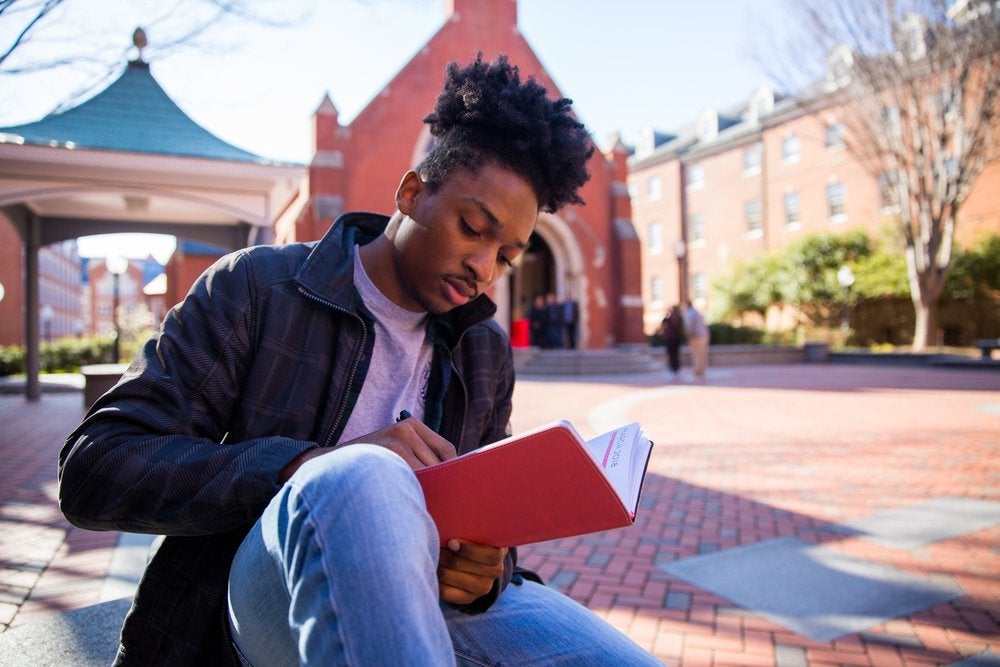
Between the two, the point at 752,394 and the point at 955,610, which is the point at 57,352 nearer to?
the point at 752,394

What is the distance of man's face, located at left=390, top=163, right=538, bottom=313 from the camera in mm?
1623

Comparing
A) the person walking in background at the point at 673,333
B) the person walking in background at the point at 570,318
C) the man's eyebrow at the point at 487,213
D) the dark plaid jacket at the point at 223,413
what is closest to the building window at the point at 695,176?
the person walking in background at the point at 570,318

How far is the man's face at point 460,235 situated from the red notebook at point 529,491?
2.23ft

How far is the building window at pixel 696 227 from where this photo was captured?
35812 millimetres

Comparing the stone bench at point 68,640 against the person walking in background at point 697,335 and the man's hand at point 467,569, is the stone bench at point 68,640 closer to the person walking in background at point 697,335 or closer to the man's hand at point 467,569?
the man's hand at point 467,569

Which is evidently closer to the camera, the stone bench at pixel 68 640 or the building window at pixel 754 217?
the stone bench at pixel 68 640

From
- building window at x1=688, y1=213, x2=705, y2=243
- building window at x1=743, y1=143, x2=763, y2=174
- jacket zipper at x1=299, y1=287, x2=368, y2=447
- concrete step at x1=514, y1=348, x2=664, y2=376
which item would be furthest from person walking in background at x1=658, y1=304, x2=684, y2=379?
building window at x1=688, y1=213, x2=705, y2=243

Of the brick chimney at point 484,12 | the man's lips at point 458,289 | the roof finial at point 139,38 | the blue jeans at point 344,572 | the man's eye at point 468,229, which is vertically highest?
the brick chimney at point 484,12

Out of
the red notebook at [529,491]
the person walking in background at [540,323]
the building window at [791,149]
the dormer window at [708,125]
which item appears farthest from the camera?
the dormer window at [708,125]

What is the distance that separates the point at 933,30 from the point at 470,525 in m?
19.6

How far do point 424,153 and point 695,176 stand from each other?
2350cm

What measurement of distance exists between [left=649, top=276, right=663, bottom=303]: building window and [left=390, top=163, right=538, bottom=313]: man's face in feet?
121

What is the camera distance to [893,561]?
3.48 m

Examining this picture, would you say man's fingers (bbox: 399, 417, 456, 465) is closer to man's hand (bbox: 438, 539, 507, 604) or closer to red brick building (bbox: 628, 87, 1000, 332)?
man's hand (bbox: 438, 539, 507, 604)
